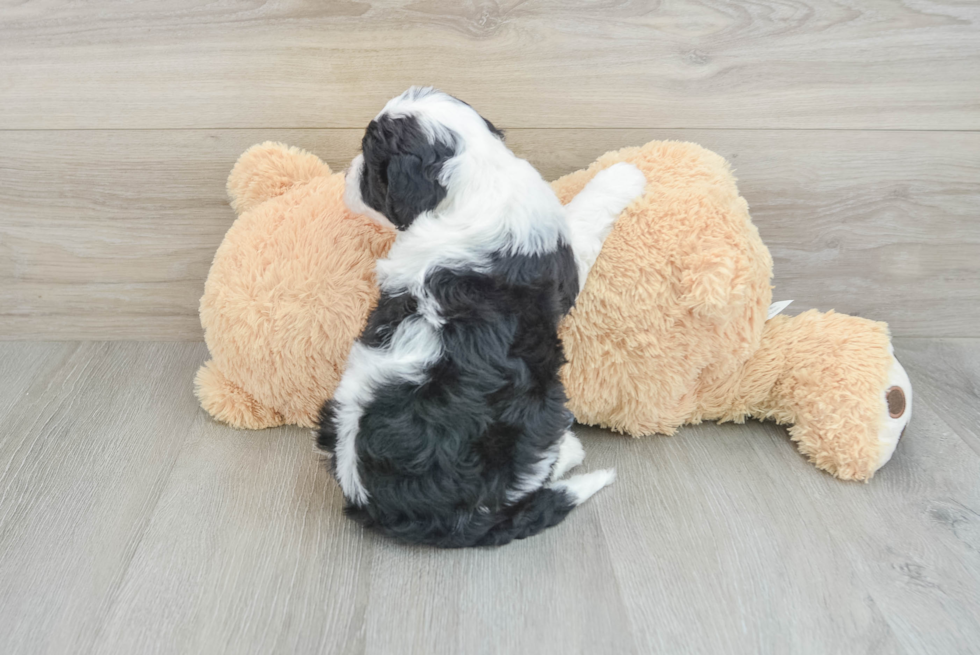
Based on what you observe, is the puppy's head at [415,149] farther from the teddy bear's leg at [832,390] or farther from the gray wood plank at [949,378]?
the gray wood plank at [949,378]

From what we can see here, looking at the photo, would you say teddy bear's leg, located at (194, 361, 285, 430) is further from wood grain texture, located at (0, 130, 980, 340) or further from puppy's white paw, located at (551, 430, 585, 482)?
puppy's white paw, located at (551, 430, 585, 482)

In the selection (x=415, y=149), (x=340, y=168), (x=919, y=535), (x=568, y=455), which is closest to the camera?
(x=415, y=149)

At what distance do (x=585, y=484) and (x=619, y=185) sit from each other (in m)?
0.49

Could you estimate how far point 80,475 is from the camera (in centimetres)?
117

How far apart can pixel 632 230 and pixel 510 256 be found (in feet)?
0.85

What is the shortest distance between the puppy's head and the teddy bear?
0.22m

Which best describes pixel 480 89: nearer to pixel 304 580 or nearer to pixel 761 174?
pixel 761 174

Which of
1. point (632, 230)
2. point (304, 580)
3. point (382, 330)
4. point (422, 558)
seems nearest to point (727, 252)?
point (632, 230)

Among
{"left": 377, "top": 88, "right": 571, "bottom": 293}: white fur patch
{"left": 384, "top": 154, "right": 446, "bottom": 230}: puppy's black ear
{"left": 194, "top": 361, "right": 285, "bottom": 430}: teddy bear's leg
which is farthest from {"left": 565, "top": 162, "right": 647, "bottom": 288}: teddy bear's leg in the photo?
{"left": 194, "top": 361, "right": 285, "bottom": 430}: teddy bear's leg

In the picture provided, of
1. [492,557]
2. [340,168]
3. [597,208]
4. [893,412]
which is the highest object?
[597,208]

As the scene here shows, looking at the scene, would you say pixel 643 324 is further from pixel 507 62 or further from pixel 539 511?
pixel 507 62

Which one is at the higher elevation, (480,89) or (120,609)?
(480,89)

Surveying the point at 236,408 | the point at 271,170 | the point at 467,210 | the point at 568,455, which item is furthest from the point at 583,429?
the point at 271,170

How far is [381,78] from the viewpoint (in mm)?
1303
